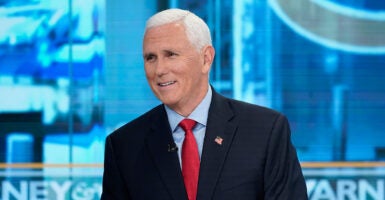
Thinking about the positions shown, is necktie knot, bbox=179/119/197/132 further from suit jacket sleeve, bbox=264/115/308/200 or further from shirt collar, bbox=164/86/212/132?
suit jacket sleeve, bbox=264/115/308/200

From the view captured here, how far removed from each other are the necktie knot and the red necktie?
0.01 meters

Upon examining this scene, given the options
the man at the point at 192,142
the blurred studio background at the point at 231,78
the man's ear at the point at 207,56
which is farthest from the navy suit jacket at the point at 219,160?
the blurred studio background at the point at 231,78

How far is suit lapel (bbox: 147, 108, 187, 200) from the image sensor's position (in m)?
1.91

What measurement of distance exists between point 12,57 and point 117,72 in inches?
18.8

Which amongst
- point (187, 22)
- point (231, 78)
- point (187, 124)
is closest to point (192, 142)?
point (187, 124)

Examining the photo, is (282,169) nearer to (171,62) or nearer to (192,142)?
(192,142)

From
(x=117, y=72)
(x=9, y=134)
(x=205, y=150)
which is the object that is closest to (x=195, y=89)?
(x=205, y=150)

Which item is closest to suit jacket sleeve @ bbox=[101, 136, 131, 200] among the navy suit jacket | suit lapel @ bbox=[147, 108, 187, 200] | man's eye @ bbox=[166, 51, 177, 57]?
the navy suit jacket

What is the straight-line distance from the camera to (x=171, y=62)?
189 cm

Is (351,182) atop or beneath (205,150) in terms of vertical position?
beneath

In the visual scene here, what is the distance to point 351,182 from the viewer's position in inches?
136

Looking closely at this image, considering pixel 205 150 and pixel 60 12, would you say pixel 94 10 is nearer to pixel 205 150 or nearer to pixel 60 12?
pixel 60 12

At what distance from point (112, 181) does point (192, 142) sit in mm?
243

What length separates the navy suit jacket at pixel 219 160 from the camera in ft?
6.21
